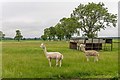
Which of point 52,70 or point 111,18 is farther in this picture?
point 111,18

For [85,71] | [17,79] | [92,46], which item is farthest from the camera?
[92,46]

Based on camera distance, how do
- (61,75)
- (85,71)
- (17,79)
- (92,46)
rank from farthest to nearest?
(92,46) < (85,71) < (61,75) < (17,79)

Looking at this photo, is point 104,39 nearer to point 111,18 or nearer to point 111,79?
point 111,18

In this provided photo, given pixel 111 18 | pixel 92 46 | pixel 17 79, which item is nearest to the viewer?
pixel 17 79

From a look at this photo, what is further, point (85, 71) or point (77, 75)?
point (85, 71)

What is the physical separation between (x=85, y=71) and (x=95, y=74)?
742 millimetres

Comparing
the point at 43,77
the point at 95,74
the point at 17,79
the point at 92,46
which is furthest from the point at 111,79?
the point at 92,46

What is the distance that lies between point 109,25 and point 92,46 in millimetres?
26047

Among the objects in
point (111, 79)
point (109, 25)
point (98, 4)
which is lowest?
point (111, 79)

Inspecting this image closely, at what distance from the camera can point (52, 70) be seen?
51.7ft

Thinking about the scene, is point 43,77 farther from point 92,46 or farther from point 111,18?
point 111,18

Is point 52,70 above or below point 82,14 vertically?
below

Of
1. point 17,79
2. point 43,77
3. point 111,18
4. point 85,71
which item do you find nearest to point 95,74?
point 85,71

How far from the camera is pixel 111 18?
67.4 meters
